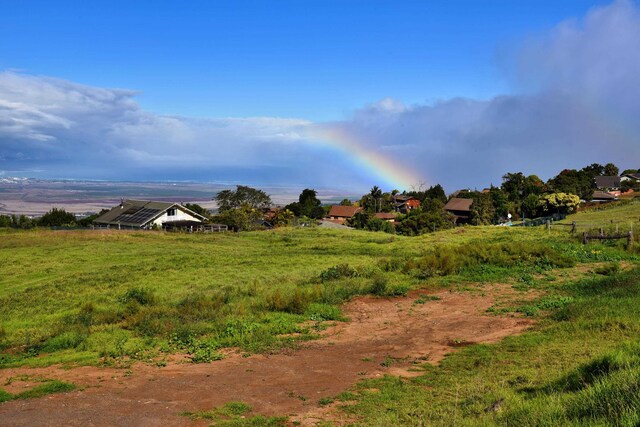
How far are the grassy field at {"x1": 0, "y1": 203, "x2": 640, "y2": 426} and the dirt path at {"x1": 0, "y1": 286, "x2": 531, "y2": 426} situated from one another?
68 cm

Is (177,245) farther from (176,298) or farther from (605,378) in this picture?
(605,378)

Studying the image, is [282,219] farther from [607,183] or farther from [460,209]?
[607,183]

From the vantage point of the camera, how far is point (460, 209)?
106375 mm

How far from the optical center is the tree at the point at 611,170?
5221 inches

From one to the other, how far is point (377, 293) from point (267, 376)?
8349 millimetres

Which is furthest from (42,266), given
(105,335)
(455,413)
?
(455,413)

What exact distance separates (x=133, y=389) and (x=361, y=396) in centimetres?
425

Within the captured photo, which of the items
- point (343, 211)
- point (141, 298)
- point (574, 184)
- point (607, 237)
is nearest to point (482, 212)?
point (574, 184)

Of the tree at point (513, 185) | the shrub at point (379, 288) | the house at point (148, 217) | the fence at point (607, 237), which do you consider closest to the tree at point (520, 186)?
the tree at point (513, 185)

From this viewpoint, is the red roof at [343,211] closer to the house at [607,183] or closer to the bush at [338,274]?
the house at [607,183]

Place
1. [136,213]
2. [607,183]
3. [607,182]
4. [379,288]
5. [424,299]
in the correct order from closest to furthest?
[424,299], [379,288], [136,213], [607,183], [607,182]

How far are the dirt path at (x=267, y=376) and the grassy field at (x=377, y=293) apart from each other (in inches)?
26.9

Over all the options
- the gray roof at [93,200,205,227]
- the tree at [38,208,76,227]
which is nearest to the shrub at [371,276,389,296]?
the gray roof at [93,200,205,227]

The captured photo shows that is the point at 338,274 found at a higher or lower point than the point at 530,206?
lower
